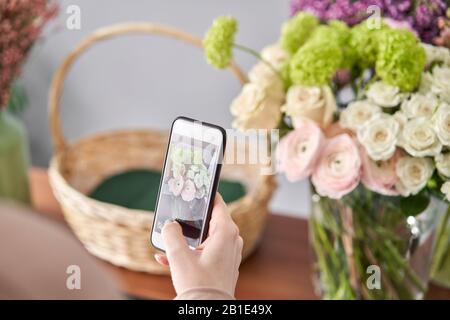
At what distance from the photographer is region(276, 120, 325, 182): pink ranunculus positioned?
65cm

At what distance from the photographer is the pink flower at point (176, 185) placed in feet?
1.70

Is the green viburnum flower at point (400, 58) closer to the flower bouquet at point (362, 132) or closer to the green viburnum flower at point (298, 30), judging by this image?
the flower bouquet at point (362, 132)

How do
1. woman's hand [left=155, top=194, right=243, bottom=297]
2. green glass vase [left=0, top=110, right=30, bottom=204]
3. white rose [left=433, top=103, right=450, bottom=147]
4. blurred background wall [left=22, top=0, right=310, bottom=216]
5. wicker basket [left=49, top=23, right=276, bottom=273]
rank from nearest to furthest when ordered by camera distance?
woman's hand [left=155, top=194, right=243, bottom=297] → white rose [left=433, top=103, right=450, bottom=147] → wicker basket [left=49, top=23, right=276, bottom=273] → green glass vase [left=0, top=110, right=30, bottom=204] → blurred background wall [left=22, top=0, right=310, bottom=216]

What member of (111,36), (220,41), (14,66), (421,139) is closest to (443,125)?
(421,139)

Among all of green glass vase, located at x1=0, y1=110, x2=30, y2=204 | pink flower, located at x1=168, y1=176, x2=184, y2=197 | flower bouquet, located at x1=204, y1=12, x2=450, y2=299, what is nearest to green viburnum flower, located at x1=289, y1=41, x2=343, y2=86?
flower bouquet, located at x1=204, y1=12, x2=450, y2=299

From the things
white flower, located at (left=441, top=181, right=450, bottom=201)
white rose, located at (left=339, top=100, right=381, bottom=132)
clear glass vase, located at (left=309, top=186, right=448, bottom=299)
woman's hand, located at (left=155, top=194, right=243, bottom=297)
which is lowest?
clear glass vase, located at (left=309, top=186, right=448, bottom=299)

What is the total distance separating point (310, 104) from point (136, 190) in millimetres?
445

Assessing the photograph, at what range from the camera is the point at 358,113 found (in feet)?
2.11

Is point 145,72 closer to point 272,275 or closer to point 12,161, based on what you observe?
point 12,161

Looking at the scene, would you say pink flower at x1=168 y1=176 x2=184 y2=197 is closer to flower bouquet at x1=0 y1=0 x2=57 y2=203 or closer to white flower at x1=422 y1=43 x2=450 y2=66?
white flower at x1=422 y1=43 x2=450 y2=66

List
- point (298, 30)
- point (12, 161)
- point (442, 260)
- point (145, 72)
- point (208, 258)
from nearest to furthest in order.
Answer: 1. point (208, 258)
2. point (298, 30)
3. point (442, 260)
4. point (12, 161)
5. point (145, 72)

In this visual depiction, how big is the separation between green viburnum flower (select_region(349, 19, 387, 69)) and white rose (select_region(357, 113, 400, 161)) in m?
0.07

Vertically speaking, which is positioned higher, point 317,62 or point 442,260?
point 317,62
